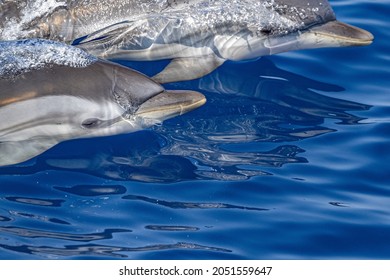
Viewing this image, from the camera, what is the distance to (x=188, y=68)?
1051cm

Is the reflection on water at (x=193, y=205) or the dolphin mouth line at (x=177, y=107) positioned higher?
the dolphin mouth line at (x=177, y=107)

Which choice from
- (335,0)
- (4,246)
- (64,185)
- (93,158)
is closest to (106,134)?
(93,158)

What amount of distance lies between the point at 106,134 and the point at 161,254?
1.96 meters

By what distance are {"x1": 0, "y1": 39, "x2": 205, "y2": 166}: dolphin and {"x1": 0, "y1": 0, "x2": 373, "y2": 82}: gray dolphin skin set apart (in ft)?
4.33

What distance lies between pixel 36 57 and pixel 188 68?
2295mm

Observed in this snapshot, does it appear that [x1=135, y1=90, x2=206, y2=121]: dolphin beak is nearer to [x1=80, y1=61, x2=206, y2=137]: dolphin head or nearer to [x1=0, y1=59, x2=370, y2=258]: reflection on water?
[x1=80, y1=61, x2=206, y2=137]: dolphin head

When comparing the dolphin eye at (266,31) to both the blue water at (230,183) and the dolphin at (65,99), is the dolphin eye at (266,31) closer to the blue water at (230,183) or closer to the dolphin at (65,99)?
the blue water at (230,183)

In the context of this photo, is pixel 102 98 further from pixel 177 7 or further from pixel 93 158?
pixel 177 7

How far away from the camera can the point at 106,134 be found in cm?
900

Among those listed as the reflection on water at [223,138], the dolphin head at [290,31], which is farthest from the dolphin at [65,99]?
the dolphin head at [290,31]

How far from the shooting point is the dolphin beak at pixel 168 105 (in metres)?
8.80

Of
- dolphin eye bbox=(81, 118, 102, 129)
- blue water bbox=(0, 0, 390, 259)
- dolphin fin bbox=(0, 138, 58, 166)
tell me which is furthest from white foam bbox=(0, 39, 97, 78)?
blue water bbox=(0, 0, 390, 259)

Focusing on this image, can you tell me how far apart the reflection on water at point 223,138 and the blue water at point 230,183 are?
0.04 feet

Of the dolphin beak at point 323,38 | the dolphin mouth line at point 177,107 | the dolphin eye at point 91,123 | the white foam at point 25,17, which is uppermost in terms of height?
the white foam at point 25,17
